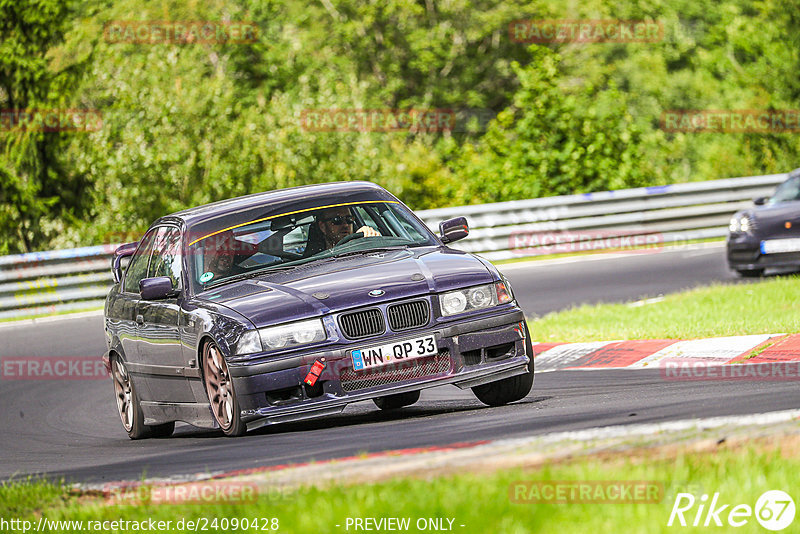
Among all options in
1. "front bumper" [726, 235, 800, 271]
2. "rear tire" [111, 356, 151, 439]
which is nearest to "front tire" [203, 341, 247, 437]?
"rear tire" [111, 356, 151, 439]

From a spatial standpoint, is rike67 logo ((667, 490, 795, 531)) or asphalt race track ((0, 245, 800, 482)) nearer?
rike67 logo ((667, 490, 795, 531))

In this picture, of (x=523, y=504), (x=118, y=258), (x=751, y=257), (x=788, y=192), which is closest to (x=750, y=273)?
(x=751, y=257)

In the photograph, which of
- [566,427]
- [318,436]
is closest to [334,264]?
[318,436]

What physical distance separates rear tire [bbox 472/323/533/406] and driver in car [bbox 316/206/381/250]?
1.36 meters

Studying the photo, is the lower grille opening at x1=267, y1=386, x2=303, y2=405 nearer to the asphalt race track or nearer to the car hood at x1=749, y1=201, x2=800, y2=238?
the asphalt race track

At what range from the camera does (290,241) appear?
28.3ft

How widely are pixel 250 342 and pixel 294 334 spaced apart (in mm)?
258

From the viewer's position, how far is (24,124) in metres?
24.9

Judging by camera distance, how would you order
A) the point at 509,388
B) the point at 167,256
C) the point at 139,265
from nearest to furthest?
the point at 509,388, the point at 167,256, the point at 139,265

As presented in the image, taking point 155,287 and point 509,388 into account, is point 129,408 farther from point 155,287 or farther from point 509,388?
point 509,388

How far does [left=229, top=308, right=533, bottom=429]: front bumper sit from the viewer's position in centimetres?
740

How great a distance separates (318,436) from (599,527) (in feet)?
11.1

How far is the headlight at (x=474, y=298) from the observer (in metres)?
7.70

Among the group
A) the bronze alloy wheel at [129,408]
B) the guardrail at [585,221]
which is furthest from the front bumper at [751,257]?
the bronze alloy wheel at [129,408]
